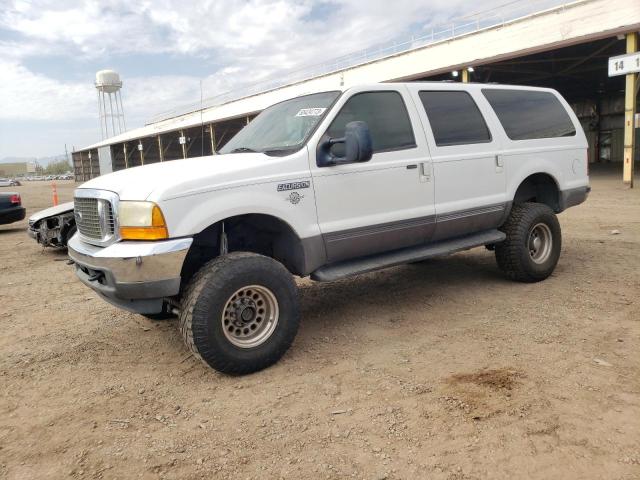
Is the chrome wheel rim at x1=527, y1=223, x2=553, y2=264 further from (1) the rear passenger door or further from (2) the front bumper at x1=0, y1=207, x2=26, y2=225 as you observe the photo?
(2) the front bumper at x1=0, y1=207, x2=26, y2=225

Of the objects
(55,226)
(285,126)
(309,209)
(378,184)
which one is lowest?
(55,226)

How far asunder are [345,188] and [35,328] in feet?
10.9

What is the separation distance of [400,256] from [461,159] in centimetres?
117

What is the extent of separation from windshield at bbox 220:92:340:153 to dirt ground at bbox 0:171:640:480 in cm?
166

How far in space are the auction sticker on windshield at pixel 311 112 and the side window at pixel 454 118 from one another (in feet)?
3.53

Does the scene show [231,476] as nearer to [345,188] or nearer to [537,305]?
[345,188]

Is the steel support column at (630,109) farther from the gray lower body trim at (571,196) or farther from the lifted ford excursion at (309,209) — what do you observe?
the lifted ford excursion at (309,209)

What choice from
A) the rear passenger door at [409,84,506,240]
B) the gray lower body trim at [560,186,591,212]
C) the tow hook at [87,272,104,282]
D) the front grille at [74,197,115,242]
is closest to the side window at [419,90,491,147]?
the rear passenger door at [409,84,506,240]

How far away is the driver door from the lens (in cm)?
389

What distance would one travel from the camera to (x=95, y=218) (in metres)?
3.60

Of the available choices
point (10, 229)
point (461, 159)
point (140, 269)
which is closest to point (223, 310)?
point (140, 269)

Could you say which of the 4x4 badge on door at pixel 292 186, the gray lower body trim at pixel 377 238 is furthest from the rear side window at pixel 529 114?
the 4x4 badge on door at pixel 292 186

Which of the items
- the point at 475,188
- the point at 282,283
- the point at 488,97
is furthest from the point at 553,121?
the point at 282,283

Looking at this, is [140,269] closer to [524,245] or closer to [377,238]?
[377,238]
